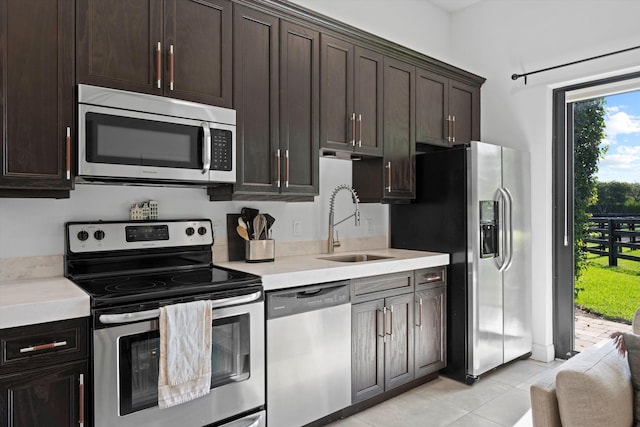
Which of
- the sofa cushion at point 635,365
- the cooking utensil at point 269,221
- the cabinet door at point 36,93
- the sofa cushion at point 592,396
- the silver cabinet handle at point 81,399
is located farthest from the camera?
the cooking utensil at point 269,221

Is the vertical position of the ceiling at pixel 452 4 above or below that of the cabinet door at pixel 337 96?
above

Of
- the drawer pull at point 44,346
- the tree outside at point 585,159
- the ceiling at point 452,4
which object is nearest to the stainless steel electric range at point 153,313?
the drawer pull at point 44,346

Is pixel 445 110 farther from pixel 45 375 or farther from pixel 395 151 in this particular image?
pixel 45 375

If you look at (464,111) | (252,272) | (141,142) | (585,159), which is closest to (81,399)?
(252,272)

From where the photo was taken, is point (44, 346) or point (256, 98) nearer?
point (44, 346)

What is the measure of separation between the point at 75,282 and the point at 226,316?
73 cm

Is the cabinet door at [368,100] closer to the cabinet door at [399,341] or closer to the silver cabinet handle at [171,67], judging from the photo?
the cabinet door at [399,341]

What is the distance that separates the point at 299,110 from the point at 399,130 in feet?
3.20

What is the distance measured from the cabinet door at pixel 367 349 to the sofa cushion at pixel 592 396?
136cm

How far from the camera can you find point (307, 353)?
7.83 feet

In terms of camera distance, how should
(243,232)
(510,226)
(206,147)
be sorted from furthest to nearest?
(510,226) → (243,232) → (206,147)

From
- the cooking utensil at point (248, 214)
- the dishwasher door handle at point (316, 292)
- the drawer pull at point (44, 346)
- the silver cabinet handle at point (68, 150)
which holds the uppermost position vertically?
the silver cabinet handle at point (68, 150)

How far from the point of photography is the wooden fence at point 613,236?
3373 millimetres

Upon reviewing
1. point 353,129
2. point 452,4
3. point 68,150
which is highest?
point 452,4
